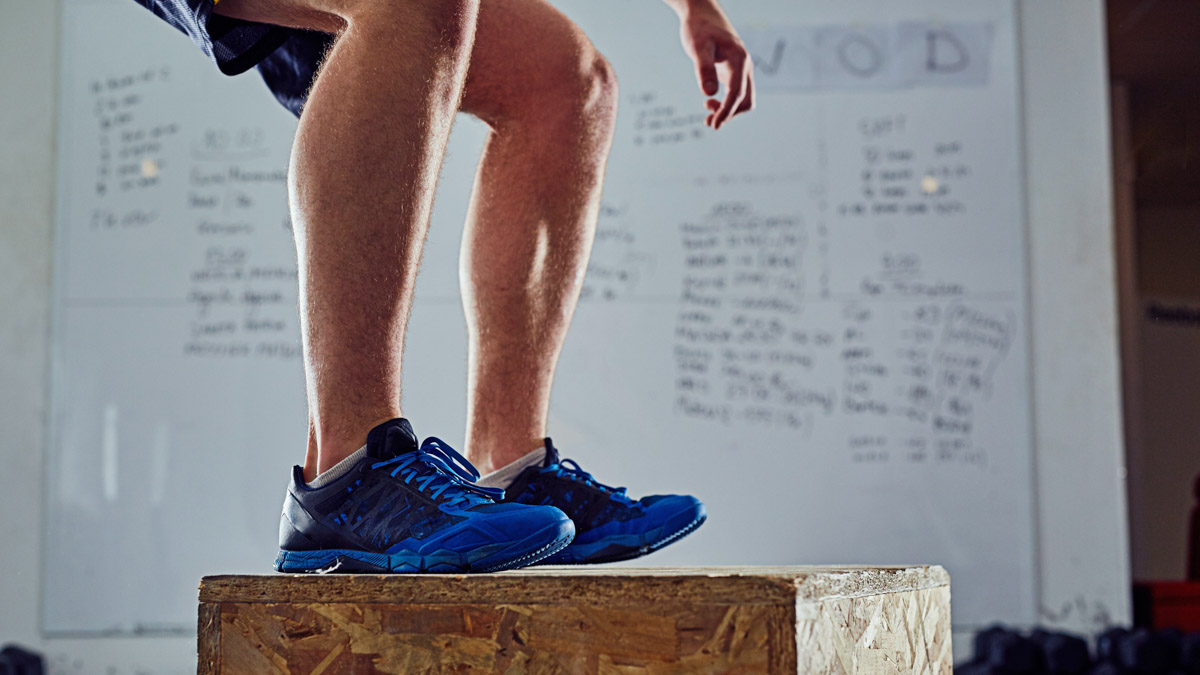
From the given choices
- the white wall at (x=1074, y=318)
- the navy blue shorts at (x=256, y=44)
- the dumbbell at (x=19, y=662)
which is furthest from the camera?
the white wall at (x=1074, y=318)

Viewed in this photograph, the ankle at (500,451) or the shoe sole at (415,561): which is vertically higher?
the ankle at (500,451)

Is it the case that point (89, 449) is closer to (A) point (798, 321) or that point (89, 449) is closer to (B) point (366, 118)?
(A) point (798, 321)

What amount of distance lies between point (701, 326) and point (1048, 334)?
898 mm

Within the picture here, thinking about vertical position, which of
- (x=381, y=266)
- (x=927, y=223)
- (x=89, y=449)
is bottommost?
(x=89, y=449)

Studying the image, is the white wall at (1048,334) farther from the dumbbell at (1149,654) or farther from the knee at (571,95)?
the knee at (571,95)

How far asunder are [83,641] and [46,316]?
874 millimetres

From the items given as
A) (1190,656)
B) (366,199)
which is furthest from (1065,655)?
(366,199)

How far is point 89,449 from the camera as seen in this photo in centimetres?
292

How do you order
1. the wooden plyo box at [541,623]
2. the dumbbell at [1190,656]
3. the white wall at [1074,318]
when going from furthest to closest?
the white wall at [1074,318] < the dumbbell at [1190,656] < the wooden plyo box at [541,623]

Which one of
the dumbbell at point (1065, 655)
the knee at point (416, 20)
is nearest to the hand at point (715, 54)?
the knee at point (416, 20)

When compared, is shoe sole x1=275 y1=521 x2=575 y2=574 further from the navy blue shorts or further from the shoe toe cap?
the navy blue shorts

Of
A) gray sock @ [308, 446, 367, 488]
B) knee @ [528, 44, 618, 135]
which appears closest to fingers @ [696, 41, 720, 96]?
knee @ [528, 44, 618, 135]

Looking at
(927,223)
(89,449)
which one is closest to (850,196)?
(927,223)

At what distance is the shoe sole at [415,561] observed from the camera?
2.56 feet
